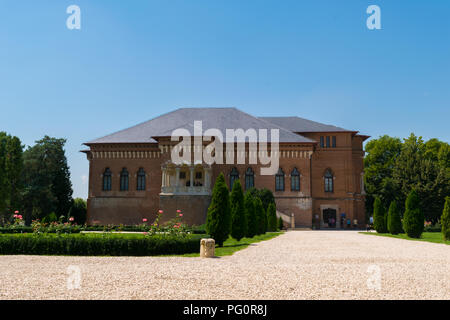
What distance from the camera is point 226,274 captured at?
10609 millimetres

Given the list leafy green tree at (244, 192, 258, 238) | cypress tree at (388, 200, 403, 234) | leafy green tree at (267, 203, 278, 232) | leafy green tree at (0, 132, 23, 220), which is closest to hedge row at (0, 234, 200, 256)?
leafy green tree at (244, 192, 258, 238)

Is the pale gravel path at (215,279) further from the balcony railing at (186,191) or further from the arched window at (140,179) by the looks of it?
the arched window at (140,179)

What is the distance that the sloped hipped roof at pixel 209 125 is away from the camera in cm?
4775

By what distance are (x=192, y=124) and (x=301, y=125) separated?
621 inches

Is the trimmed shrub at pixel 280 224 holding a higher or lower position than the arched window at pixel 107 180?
lower

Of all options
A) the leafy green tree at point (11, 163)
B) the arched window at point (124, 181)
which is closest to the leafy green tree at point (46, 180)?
the leafy green tree at point (11, 163)

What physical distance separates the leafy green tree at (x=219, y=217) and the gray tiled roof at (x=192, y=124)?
2580 cm

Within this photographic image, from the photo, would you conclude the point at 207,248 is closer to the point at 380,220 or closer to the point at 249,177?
the point at 380,220

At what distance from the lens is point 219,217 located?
19.4 m

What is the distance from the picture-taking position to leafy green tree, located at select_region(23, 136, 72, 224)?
48.1 metres

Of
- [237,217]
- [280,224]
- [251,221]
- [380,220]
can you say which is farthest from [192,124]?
[237,217]

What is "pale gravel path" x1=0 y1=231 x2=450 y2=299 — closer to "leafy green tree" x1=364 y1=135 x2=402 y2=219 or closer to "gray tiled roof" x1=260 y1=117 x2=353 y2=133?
"gray tiled roof" x1=260 y1=117 x2=353 y2=133
